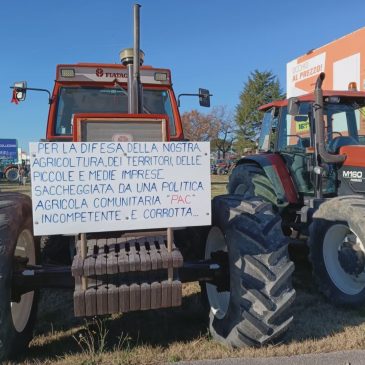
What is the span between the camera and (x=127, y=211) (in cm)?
314

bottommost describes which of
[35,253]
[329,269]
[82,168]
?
[329,269]

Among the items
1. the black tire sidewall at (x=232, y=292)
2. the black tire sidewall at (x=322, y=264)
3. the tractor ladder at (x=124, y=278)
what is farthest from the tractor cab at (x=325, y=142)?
the tractor ladder at (x=124, y=278)

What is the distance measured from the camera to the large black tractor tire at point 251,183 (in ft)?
20.6

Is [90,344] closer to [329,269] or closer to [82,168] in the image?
[82,168]

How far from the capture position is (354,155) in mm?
5516

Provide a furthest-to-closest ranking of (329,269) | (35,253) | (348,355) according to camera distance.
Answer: (329,269), (35,253), (348,355)

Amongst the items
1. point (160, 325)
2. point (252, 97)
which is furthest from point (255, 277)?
point (252, 97)

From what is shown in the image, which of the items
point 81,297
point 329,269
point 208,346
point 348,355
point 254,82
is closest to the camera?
point 81,297

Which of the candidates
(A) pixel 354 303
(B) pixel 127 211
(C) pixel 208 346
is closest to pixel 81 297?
(B) pixel 127 211

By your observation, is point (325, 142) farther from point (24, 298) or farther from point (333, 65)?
point (333, 65)

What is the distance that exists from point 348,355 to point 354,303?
1133mm

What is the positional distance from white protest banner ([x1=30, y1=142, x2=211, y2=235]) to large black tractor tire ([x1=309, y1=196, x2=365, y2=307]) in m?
1.78

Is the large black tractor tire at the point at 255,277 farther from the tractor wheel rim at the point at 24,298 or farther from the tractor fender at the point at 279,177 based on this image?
the tractor fender at the point at 279,177

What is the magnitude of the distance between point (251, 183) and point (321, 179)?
123cm
